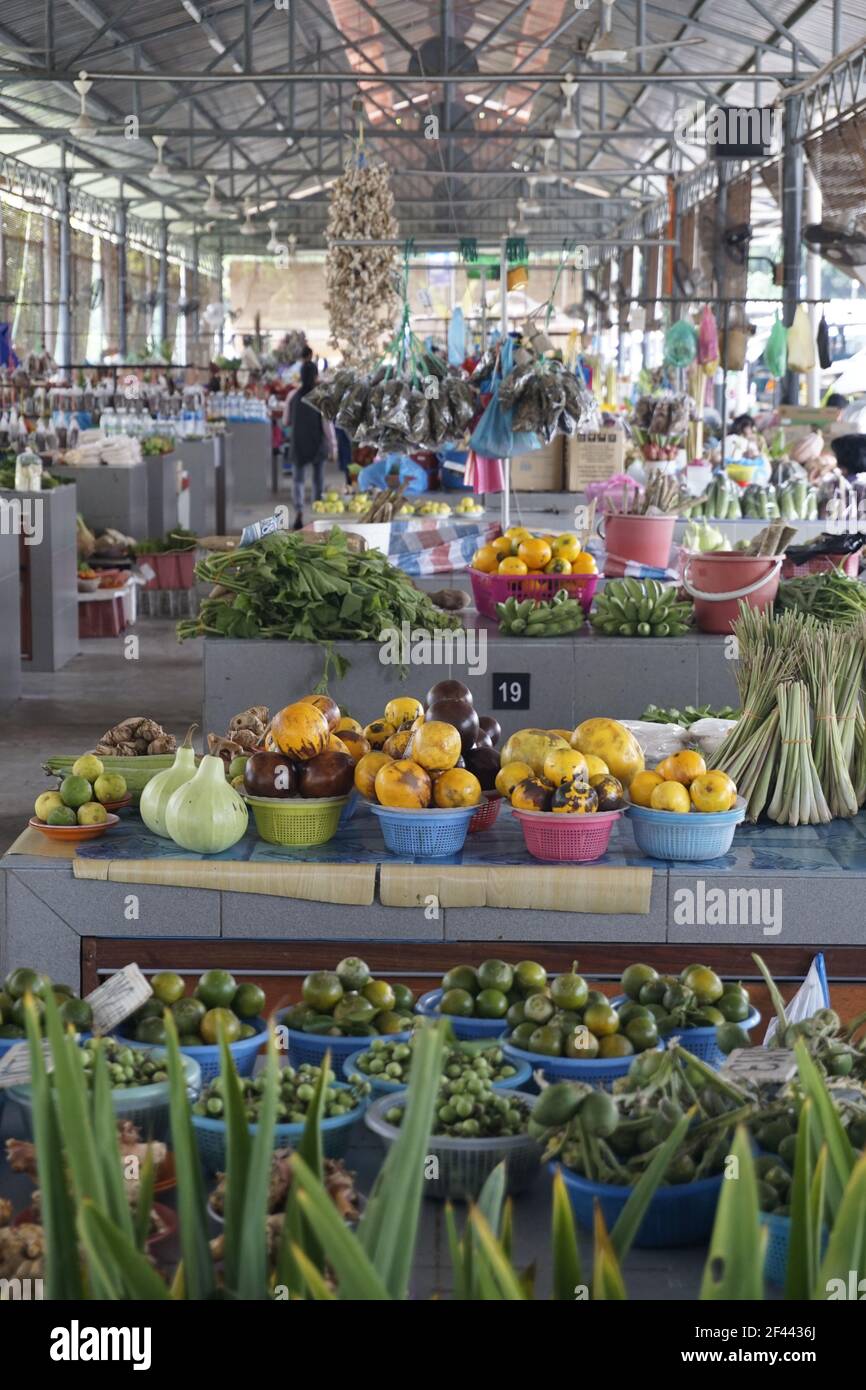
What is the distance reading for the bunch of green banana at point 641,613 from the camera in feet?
17.2

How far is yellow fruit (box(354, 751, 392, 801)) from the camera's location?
122 inches

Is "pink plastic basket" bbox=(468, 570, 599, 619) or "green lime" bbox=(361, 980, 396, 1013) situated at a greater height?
"pink plastic basket" bbox=(468, 570, 599, 619)

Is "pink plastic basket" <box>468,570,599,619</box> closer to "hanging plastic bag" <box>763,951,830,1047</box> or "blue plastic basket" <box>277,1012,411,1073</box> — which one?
"hanging plastic bag" <box>763,951,830,1047</box>

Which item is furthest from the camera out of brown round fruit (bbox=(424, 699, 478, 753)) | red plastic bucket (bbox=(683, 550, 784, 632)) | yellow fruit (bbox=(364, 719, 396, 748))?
red plastic bucket (bbox=(683, 550, 784, 632))

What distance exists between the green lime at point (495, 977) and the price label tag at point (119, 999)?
486 mm

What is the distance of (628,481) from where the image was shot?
330 inches

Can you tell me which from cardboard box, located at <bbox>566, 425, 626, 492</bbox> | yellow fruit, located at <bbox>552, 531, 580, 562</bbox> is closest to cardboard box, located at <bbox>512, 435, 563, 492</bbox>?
cardboard box, located at <bbox>566, 425, 626, 492</bbox>

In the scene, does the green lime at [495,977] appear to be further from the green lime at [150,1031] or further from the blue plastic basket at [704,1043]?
the green lime at [150,1031]

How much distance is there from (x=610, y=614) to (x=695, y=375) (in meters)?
9.85

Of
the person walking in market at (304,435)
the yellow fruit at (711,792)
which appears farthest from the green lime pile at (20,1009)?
the person walking in market at (304,435)

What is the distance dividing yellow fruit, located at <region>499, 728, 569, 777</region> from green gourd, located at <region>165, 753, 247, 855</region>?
1.76 feet

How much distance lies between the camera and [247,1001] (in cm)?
231

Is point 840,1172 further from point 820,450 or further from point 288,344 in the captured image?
point 288,344
